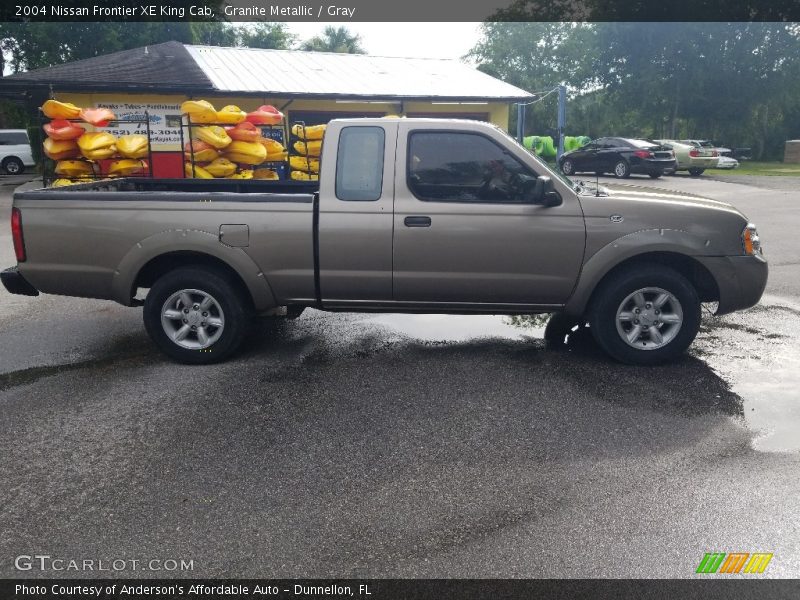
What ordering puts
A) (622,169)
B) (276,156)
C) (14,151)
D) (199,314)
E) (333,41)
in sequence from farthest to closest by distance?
1. (333,41)
2. (14,151)
3. (622,169)
4. (276,156)
5. (199,314)

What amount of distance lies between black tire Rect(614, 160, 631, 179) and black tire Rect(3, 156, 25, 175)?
23885 millimetres

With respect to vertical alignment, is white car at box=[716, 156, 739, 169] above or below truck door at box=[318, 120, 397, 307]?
below

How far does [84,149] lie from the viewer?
938 centimetres

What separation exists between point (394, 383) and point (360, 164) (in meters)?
1.69

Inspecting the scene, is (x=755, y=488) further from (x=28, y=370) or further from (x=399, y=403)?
(x=28, y=370)

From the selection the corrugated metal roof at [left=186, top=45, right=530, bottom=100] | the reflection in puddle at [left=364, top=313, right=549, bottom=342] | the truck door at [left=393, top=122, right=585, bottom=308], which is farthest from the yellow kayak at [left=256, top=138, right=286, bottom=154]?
the corrugated metal roof at [left=186, top=45, right=530, bottom=100]

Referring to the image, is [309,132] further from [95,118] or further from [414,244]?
[414,244]

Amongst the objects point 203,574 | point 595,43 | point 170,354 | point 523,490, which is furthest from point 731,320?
point 595,43

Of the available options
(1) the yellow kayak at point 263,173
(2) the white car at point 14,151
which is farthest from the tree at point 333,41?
(1) the yellow kayak at point 263,173

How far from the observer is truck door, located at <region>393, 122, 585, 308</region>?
5.49 metres

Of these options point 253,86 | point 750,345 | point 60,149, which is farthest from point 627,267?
point 253,86

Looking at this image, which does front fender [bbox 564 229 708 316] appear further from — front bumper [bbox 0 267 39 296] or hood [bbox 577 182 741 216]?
front bumper [bbox 0 267 39 296]

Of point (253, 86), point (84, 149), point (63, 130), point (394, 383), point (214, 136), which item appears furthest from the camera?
point (253, 86)

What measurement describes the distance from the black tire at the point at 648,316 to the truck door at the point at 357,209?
166 centimetres
